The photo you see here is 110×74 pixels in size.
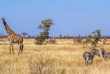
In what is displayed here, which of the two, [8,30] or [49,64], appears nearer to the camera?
[49,64]

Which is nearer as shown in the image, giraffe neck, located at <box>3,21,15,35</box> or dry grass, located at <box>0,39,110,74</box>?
dry grass, located at <box>0,39,110,74</box>

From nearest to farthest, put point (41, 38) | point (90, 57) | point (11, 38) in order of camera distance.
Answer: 1. point (90, 57)
2. point (11, 38)
3. point (41, 38)

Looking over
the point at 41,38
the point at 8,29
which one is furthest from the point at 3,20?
the point at 41,38

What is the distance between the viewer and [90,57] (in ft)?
35.2

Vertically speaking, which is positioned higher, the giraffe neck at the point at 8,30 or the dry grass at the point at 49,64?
the giraffe neck at the point at 8,30

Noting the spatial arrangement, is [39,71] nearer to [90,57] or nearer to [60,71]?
[60,71]

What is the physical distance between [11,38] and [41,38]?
1885 cm

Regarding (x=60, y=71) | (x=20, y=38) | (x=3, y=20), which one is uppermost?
(x=3, y=20)

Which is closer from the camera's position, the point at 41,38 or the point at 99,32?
the point at 99,32

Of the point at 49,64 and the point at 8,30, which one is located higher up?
the point at 8,30

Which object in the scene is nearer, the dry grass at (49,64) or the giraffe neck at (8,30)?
the dry grass at (49,64)

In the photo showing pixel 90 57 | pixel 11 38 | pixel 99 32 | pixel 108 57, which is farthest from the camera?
pixel 99 32

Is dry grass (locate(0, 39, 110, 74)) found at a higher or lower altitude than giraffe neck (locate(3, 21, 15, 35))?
lower

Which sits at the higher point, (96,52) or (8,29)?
(8,29)
